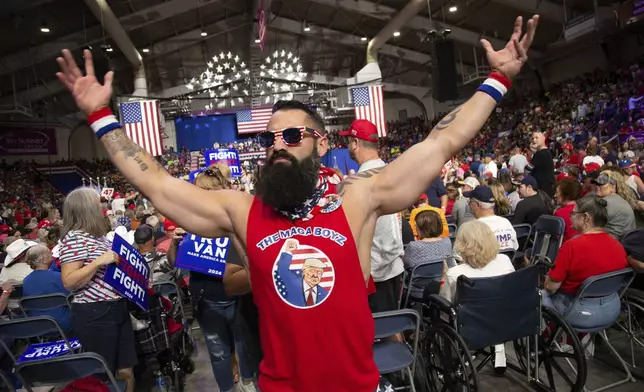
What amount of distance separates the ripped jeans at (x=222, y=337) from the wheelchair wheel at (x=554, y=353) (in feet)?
6.34

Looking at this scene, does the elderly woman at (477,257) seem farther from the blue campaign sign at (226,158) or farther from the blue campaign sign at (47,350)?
the blue campaign sign at (226,158)

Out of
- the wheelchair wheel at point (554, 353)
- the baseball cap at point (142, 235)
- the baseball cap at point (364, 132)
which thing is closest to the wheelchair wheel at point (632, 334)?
the wheelchair wheel at point (554, 353)

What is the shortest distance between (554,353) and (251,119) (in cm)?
2137

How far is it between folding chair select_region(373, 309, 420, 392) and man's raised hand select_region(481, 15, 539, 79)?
4.66ft

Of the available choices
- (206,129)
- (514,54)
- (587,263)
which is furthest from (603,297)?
(206,129)

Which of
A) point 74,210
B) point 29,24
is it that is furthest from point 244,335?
point 29,24

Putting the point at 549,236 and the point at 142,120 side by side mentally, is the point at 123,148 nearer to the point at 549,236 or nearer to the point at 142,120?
the point at 549,236

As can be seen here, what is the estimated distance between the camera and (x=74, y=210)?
2.61 meters

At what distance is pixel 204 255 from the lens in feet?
8.84

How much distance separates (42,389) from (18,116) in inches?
774

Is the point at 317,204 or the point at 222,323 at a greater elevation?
the point at 317,204

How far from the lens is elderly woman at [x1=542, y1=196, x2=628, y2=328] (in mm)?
2992

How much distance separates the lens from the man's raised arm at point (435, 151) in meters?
1.46

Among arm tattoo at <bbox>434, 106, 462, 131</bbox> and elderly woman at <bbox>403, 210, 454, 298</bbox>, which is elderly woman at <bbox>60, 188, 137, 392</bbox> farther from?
elderly woman at <bbox>403, 210, 454, 298</bbox>
